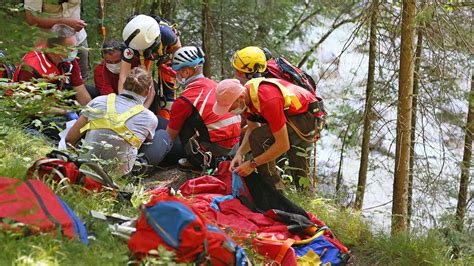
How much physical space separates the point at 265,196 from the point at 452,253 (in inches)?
66.6

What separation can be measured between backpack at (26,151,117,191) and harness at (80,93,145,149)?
A: 3.41ft

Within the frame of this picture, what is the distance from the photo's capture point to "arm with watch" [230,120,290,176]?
5.39 m

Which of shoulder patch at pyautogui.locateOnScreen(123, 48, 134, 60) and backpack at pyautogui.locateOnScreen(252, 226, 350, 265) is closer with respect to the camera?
backpack at pyautogui.locateOnScreen(252, 226, 350, 265)

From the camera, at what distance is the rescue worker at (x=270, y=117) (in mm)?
5332

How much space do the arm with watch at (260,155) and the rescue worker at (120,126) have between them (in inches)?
38.7

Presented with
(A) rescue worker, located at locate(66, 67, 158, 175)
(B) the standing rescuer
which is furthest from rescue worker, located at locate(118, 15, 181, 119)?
(A) rescue worker, located at locate(66, 67, 158, 175)

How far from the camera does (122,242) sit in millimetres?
3961

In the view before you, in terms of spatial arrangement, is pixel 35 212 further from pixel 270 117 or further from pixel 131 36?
pixel 131 36

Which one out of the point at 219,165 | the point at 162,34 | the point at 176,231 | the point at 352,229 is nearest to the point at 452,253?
the point at 352,229

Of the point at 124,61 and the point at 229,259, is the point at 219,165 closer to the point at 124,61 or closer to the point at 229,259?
the point at 124,61

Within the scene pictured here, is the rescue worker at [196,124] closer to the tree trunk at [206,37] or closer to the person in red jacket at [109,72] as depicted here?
the person in red jacket at [109,72]

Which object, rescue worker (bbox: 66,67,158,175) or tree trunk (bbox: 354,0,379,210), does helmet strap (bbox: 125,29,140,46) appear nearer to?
rescue worker (bbox: 66,67,158,175)

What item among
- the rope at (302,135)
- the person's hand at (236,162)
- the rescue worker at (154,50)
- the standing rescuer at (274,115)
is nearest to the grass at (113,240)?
the standing rescuer at (274,115)

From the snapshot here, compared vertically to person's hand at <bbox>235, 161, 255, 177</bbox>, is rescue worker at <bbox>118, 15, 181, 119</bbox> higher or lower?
higher
